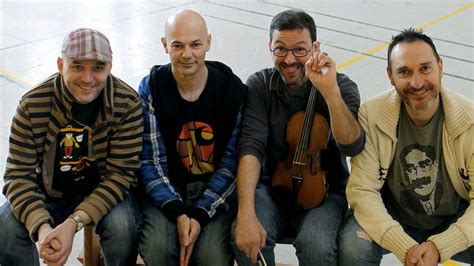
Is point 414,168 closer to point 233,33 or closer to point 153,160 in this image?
point 153,160

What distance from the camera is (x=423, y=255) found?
2.63 meters

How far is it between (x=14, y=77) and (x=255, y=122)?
11.8ft

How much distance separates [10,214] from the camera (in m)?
2.91

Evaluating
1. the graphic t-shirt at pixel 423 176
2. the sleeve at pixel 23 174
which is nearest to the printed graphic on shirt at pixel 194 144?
the sleeve at pixel 23 174

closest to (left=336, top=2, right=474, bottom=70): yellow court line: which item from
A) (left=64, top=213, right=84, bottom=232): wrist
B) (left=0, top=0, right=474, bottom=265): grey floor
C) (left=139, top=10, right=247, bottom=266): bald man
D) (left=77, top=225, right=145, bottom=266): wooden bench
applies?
(left=0, top=0, right=474, bottom=265): grey floor

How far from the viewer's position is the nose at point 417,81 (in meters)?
2.70

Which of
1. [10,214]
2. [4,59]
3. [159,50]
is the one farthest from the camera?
[159,50]

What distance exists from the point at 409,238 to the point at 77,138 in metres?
1.51

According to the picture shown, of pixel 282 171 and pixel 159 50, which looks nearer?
pixel 282 171

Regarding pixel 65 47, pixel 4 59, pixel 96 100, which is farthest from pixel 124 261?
pixel 4 59

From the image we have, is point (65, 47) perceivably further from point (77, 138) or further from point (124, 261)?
point (124, 261)

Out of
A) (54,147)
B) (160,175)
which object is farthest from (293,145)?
(54,147)

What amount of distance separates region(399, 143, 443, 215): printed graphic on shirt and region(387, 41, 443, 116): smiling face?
18 centimetres

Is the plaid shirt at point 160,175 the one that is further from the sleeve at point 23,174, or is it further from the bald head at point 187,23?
the sleeve at point 23,174
